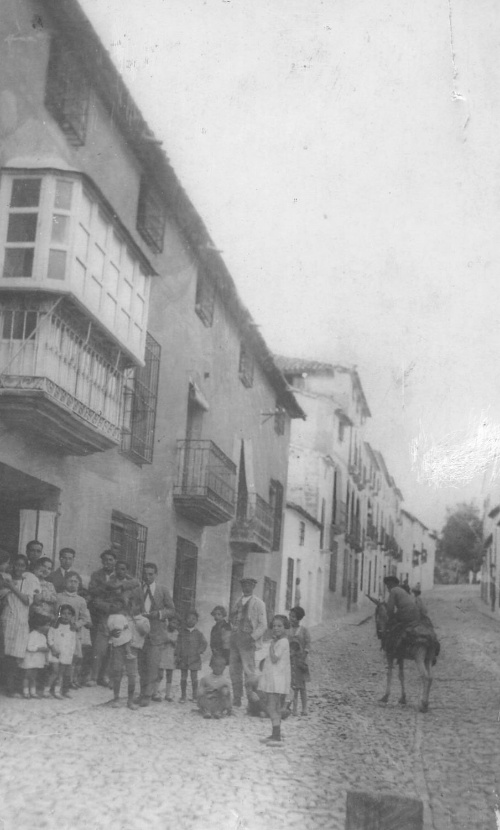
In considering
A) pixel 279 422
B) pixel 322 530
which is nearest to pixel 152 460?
pixel 279 422

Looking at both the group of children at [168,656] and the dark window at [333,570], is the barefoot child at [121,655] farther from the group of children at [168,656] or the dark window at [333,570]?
the dark window at [333,570]

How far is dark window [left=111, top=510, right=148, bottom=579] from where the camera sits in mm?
9727

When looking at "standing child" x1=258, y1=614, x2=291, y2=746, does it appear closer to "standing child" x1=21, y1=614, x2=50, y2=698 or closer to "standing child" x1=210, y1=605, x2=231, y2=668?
"standing child" x1=210, y1=605, x2=231, y2=668

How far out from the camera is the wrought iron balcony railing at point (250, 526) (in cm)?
1523

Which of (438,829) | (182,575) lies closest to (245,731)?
(438,829)

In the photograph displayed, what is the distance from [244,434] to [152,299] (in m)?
5.76

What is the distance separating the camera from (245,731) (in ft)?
24.6

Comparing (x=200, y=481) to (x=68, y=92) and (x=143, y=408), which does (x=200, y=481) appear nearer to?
(x=143, y=408)

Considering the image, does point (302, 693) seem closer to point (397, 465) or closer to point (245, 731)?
point (245, 731)

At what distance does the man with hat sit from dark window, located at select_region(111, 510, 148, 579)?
142 centimetres

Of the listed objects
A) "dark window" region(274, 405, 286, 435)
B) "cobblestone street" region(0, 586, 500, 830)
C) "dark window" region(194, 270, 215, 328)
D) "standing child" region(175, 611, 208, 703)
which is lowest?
"cobblestone street" region(0, 586, 500, 830)

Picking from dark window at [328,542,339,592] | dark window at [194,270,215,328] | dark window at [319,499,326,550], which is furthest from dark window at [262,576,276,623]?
dark window at [194,270,215,328]

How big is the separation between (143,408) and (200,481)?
1993mm

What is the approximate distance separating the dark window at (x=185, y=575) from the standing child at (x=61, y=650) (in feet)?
11.5
